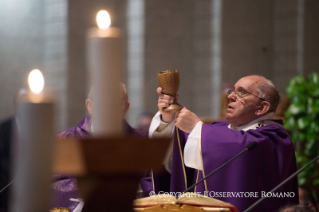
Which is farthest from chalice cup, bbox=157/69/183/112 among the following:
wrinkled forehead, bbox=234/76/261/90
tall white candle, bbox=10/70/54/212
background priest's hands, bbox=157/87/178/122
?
tall white candle, bbox=10/70/54/212

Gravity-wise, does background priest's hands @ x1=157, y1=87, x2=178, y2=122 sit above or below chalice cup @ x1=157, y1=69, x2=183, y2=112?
below

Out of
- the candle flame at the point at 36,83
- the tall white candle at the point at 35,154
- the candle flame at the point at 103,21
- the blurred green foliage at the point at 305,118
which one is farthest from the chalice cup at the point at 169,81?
the blurred green foliage at the point at 305,118

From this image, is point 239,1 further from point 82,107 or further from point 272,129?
point 272,129

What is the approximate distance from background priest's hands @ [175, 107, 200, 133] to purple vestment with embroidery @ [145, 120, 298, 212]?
0.27 feet

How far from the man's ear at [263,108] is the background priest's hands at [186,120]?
0.70m

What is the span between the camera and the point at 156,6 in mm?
10711

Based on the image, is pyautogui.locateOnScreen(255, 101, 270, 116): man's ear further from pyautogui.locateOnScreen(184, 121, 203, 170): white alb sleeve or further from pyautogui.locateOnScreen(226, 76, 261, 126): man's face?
pyautogui.locateOnScreen(184, 121, 203, 170): white alb sleeve

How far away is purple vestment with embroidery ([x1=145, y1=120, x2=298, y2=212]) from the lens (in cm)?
388

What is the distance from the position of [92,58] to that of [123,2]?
31.8 feet

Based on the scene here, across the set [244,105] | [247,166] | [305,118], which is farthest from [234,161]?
[305,118]

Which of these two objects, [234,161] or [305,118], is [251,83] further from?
[305,118]

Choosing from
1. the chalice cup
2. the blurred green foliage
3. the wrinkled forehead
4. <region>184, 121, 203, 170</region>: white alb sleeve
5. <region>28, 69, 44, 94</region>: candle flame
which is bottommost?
the blurred green foliage

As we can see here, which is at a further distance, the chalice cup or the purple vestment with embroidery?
the purple vestment with embroidery

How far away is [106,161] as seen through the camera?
1083 millimetres
